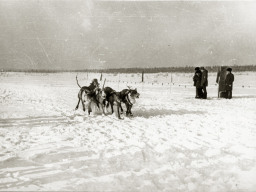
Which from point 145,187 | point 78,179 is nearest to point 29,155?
point 78,179

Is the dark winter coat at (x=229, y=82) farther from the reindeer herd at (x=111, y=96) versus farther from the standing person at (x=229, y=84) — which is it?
the reindeer herd at (x=111, y=96)

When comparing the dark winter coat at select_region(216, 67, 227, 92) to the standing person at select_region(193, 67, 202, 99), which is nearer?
the standing person at select_region(193, 67, 202, 99)

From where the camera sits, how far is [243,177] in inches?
181

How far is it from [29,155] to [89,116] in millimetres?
5236

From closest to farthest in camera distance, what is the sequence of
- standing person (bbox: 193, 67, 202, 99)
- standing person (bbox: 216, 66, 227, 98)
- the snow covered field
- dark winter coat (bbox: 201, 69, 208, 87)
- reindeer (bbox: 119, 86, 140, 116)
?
the snow covered field → reindeer (bbox: 119, 86, 140, 116) → dark winter coat (bbox: 201, 69, 208, 87) → standing person (bbox: 193, 67, 202, 99) → standing person (bbox: 216, 66, 227, 98)

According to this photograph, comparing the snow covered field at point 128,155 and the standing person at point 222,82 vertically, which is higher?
the standing person at point 222,82

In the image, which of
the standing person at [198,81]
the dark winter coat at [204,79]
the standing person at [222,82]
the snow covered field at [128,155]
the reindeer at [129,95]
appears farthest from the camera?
the standing person at [222,82]

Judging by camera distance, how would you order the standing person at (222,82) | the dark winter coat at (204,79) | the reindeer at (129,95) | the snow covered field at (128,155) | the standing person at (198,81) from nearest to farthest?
the snow covered field at (128,155) < the reindeer at (129,95) < the dark winter coat at (204,79) < the standing person at (198,81) < the standing person at (222,82)

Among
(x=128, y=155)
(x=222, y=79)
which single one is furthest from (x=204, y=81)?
(x=128, y=155)

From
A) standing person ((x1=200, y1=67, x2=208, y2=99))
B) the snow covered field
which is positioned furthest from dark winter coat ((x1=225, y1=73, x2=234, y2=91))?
the snow covered field

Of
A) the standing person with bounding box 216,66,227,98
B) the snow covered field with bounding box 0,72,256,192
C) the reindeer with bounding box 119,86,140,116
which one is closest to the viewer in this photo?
the snow covered field with bounding box 0,72,256,192

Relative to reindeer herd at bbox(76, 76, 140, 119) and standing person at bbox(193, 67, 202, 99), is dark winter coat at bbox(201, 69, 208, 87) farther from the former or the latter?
reindeer herd at bbox(76, 76, 140, 119)

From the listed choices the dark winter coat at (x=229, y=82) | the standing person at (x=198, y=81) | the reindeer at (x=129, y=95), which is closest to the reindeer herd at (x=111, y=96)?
the reindeer at (x=129, y=95)

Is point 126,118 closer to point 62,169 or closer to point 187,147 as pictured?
point 187,147
